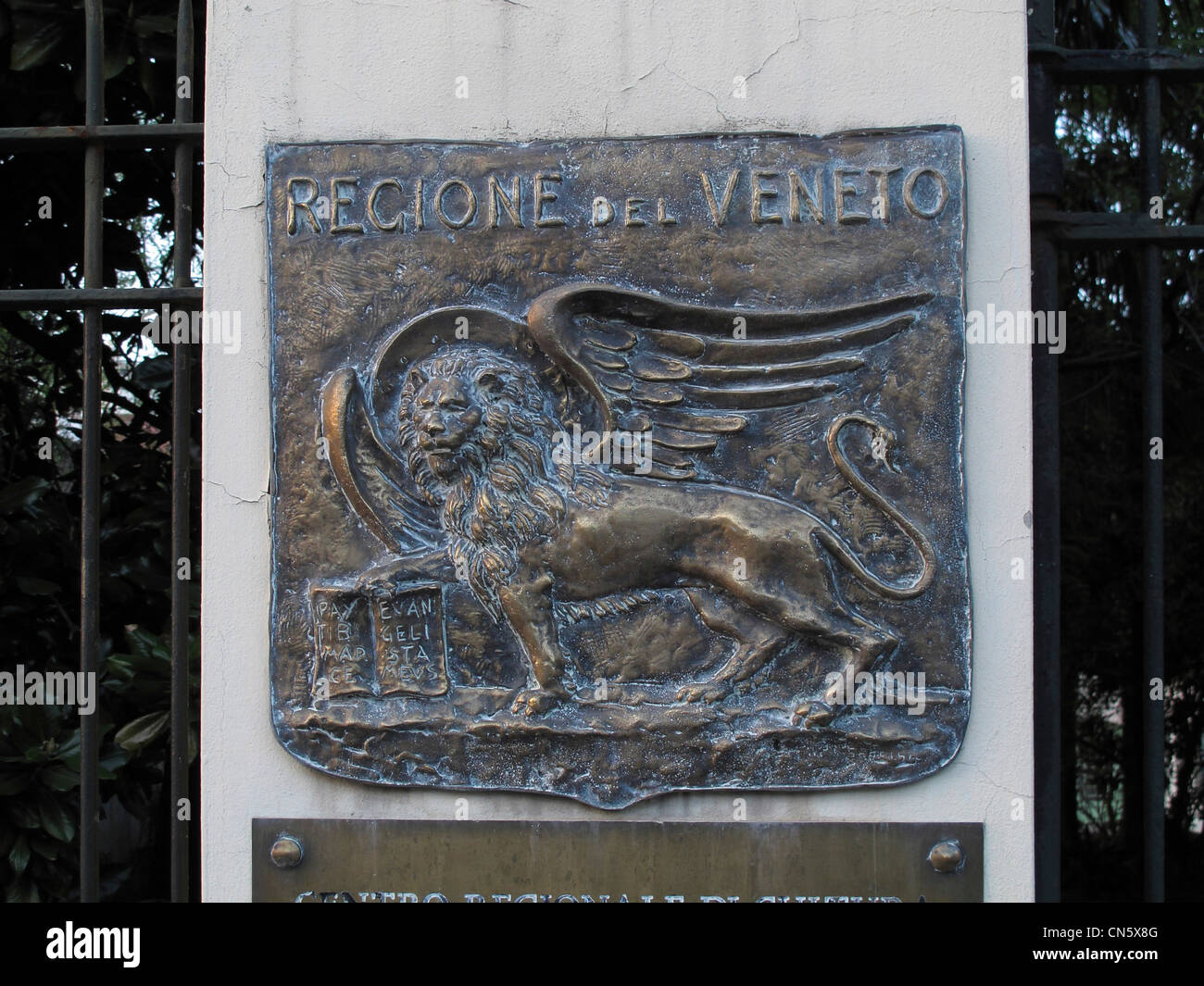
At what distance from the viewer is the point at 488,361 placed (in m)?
2.71

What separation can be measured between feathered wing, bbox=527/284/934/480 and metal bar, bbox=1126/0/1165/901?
0.54 meters

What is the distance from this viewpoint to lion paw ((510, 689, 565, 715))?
270 cm

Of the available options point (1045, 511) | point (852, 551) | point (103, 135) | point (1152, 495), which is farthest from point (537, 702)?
point (103, 135)

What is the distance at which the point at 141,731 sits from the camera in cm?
339

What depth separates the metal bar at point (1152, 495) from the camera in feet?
8.86

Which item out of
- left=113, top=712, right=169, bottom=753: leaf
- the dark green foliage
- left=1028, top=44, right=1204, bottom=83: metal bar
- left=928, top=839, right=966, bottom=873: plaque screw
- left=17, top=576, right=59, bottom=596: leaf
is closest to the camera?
left=928, top=839, right=966, bottom=873: plaque screw

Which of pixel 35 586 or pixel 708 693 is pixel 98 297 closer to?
pixel 35 586

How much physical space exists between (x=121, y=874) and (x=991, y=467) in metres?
3.05

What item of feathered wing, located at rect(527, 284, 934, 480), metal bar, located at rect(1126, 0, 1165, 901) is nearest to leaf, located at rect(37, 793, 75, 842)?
feathered wing, located at rect(527, 284, 934, 480)

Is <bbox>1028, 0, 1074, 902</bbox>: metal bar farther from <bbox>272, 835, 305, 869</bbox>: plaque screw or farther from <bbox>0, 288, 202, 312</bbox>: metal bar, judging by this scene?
<bbox>0, 288, 202, 312</bbox>: metal bar

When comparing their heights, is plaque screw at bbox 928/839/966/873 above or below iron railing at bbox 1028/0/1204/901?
below

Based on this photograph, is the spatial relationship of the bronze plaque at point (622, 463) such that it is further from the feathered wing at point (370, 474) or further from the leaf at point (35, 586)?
the leaf at point (35, 586)

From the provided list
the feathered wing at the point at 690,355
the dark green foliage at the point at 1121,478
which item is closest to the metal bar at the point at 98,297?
the feathered wing at the point at 690,355

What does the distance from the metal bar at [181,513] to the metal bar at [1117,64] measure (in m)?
1.98
